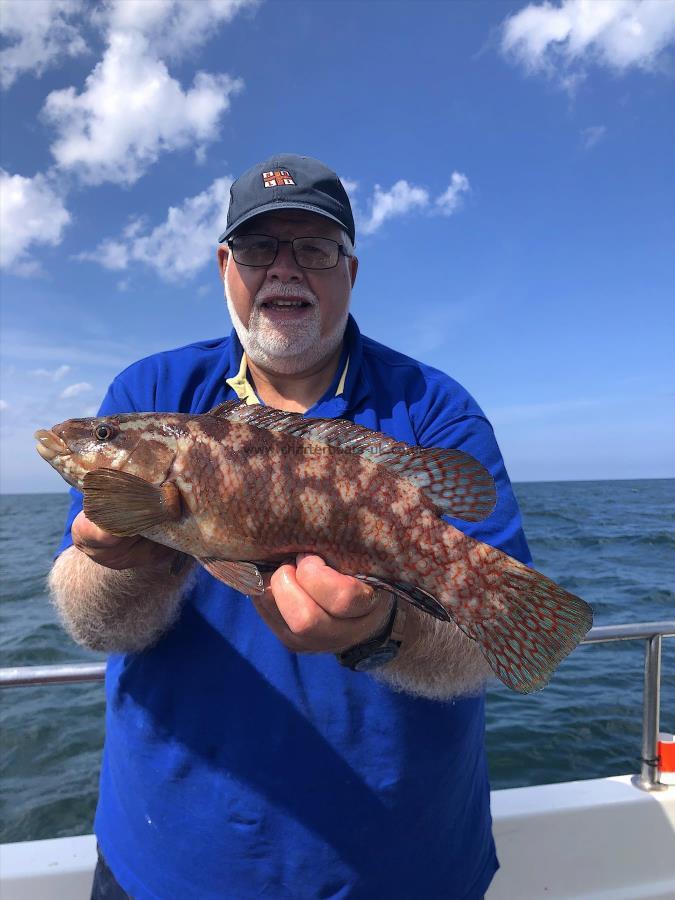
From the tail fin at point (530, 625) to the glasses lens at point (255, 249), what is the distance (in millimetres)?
2148

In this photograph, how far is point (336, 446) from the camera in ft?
8.83

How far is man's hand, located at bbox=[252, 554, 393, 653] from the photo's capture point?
2230 millimetres

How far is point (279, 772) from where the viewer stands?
273cm

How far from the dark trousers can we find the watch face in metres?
1.72

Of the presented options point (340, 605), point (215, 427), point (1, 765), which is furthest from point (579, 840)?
point (1, 765)

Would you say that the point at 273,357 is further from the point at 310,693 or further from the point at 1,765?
the point at 1,765

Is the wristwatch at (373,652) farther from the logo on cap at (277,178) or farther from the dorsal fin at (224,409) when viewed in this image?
the logo on cap at (277,178)

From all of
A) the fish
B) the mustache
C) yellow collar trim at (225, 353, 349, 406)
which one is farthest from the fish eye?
the mustache

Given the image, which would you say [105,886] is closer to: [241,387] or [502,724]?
[241,387]

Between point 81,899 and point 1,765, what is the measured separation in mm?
6848

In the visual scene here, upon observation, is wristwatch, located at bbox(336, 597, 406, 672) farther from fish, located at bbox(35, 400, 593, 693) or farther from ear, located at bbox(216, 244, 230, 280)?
ear, located at bbox(216, 244, 230, 280)

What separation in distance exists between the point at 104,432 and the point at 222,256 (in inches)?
58.0

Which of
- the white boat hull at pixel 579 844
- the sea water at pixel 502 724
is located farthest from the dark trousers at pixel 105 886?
the sea water at pixel 502 724

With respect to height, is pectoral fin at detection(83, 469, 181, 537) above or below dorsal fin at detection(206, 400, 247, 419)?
below
